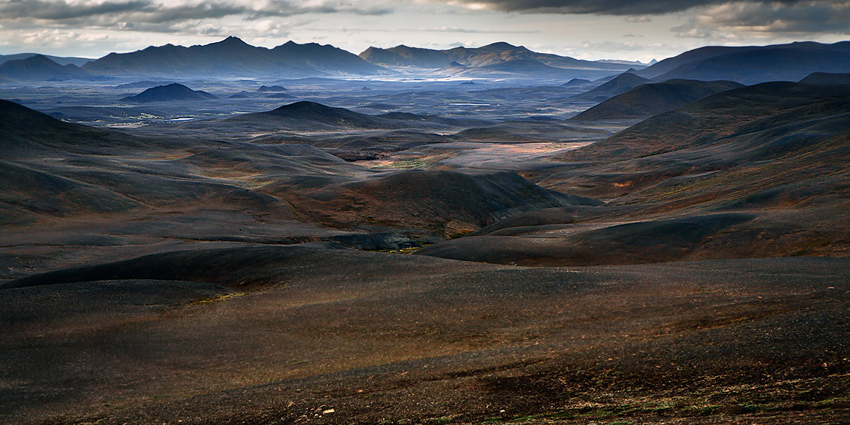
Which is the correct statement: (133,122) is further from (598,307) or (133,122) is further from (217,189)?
(598,307)

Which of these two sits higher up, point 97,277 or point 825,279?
point 825,279

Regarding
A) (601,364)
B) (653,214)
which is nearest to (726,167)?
(653,214)

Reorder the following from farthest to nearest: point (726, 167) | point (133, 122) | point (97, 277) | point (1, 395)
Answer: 1. point (133, 122)
2. point (726, 167)
3. point (97, 277)
4. point (1, 395)

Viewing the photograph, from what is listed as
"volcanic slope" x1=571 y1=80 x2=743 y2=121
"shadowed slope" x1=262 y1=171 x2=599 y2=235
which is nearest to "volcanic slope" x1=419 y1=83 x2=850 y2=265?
"shadowed slope" x1=262 y1=171 x2=599 y2=235

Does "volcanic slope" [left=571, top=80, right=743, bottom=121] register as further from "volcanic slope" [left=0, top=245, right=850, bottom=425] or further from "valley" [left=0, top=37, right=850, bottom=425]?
"volcanic slope" [left=0, top=245, right=850, bottom=425]

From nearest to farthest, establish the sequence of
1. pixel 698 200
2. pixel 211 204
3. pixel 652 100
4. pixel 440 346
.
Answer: pixel 440 346 < pixel 698 200 < pixel 211 204 < pixel 652 100

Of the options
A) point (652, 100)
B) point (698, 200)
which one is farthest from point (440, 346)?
point (652, 100)

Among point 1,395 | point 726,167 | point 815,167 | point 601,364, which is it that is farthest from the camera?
point 726,167

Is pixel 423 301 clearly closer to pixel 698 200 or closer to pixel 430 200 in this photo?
pixel 698 200
